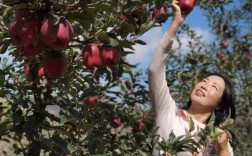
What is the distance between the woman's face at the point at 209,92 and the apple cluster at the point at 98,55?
0.56 meters

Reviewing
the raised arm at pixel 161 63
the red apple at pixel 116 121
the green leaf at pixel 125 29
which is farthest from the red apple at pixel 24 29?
the red apple at pixel 116 121

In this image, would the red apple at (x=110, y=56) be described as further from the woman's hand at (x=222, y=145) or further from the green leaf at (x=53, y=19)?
the woman's hand at (x=222, y=145)

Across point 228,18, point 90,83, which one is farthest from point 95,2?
point 228,18

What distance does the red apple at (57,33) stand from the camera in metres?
1.38

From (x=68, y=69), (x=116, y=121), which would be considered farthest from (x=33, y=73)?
(x=116, y=121)

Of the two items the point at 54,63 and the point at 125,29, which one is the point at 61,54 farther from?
the point at 125,29

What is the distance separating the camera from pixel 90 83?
2635 millimetres

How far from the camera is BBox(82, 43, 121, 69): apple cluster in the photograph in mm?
1760

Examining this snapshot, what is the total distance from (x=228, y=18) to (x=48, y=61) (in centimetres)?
557

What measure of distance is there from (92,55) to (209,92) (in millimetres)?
758

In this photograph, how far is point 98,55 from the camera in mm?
1778

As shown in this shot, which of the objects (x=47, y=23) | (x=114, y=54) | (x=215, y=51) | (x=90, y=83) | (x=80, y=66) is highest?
(x=47, y=23)

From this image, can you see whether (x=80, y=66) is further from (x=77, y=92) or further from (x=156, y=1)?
(x=156, y=1)

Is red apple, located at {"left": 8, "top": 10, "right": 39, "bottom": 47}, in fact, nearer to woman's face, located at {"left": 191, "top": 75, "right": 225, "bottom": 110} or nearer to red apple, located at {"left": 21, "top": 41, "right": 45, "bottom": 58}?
red apple, located at {"left": 21, "top": 41, "right": 45, "bottom": 58}
